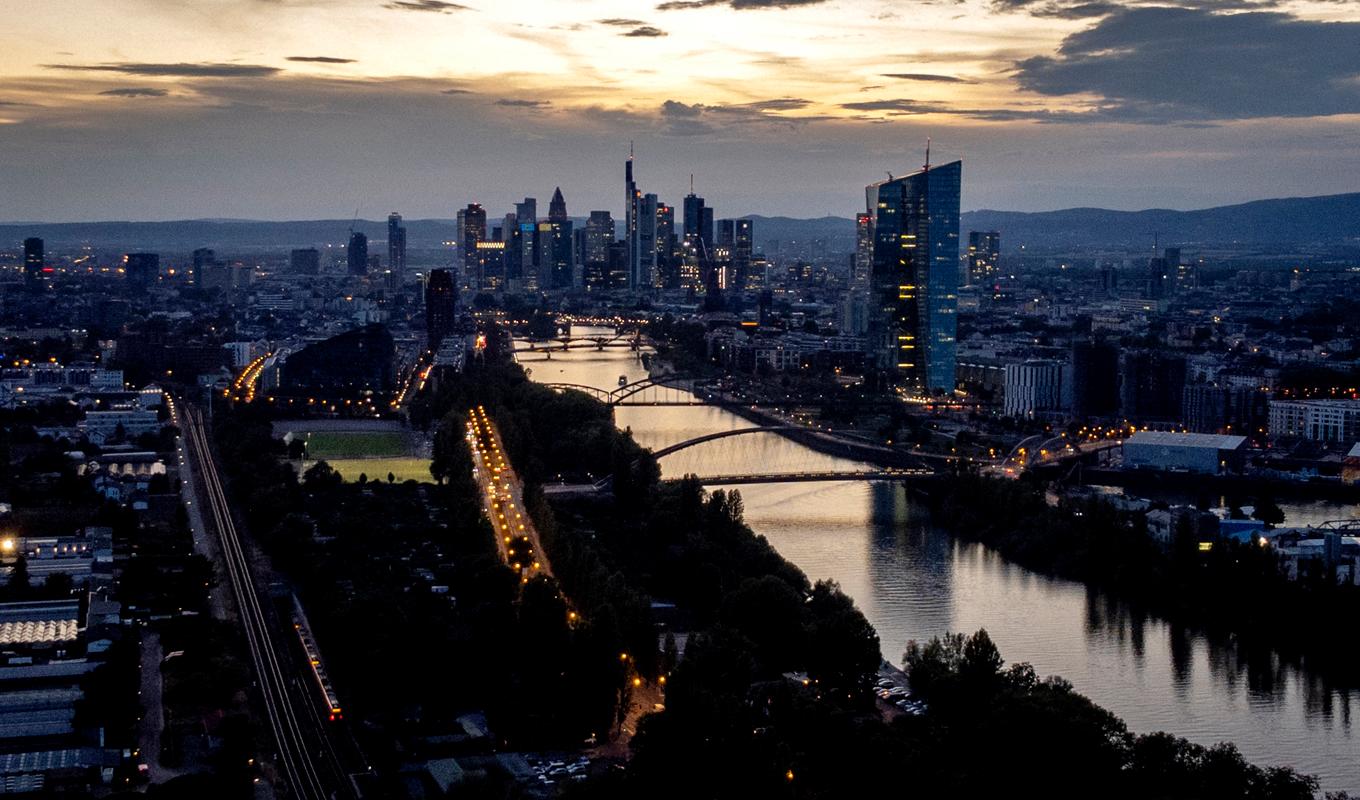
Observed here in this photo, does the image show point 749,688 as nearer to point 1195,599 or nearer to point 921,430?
point 1195,599

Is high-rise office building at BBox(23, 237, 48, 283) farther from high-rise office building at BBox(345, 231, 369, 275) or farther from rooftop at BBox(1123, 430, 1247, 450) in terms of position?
rooftop at BBox(1123, 430, 1247, 450)

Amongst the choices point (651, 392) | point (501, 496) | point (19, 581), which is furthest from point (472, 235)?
point (19, 581)

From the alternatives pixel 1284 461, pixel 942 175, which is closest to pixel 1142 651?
pixel 1284 461

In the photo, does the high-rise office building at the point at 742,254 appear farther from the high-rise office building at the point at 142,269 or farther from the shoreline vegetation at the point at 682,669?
the shoreline vegetation at the point at 682,669

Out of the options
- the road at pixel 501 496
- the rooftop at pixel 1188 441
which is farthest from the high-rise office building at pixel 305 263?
the rooftop at pixel 1188 441

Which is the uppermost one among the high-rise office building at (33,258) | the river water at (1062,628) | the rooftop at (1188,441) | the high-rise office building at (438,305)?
the high-rise office building at (33,258)

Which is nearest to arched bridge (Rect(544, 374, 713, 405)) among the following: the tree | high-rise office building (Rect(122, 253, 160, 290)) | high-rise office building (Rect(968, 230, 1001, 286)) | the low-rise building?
the low-rise building

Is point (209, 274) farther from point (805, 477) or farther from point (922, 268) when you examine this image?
point (805, 477)
